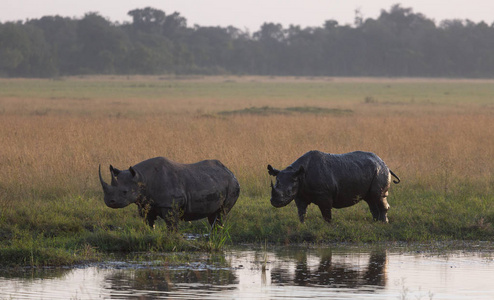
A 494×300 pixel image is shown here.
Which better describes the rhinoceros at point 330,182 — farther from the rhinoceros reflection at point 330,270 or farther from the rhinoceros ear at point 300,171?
the rhinoceros reflection at point 330,270

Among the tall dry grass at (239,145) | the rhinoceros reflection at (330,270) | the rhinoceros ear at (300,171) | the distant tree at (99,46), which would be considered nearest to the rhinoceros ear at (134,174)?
the rhinoceros reflection at (330,270)

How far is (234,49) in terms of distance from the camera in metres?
109

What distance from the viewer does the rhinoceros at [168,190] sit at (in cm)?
837

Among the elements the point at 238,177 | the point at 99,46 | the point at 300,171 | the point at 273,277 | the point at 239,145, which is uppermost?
the point at 99,46

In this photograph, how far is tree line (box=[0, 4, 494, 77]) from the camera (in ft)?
293

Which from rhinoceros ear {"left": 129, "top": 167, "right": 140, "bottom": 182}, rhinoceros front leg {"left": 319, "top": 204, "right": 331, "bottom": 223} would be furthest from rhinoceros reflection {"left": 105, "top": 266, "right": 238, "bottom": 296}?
rhinoceros front leg {"left": 319, "top": 204, "right": 331, "bottom": 223}

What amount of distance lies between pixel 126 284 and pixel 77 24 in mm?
98457

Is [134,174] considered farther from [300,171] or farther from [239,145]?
[239,145]

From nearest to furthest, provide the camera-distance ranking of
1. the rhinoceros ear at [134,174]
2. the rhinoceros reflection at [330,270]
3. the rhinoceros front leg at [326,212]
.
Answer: the rhinoceros reflection at [330,270] < the rhinoceros ear at [134,174] < the rhinoceros front leg at [326,212]

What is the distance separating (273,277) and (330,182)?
245cm

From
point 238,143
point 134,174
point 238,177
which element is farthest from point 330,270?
point 238,143

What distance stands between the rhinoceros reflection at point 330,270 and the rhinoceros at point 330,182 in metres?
1.03

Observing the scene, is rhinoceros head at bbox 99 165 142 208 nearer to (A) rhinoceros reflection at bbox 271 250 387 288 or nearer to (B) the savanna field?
(B) the savanna field

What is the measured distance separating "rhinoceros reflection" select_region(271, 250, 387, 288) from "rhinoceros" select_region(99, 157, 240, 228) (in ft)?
3.83
